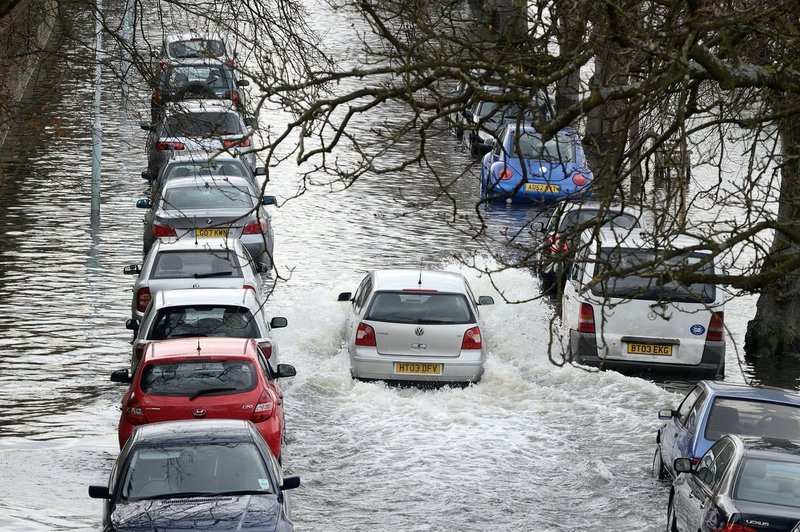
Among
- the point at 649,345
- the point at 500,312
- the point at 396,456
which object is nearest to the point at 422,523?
the point at 396,456

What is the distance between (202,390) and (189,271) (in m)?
6.00

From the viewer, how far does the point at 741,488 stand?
38.3 ft

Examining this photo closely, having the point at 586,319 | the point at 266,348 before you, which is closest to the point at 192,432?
the point at 266,348

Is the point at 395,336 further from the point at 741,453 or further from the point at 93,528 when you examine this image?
the point at 741,453

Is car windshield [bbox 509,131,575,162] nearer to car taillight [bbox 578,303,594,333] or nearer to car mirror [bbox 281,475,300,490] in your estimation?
car taillight [bbox 578,303,594,333]

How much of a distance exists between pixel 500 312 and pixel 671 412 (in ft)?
26.4

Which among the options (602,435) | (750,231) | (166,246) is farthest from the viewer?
(166,246)

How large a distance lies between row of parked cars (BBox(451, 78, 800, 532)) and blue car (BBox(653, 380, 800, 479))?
11 mm

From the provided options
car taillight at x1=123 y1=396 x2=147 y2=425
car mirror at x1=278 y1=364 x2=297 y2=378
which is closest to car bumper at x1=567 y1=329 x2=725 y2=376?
car mirror at x1=278 y1=364 x2=297 y2=378

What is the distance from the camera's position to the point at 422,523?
1412cm

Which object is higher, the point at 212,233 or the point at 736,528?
the point at 212,233

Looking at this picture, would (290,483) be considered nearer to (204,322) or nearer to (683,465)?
(683,465)

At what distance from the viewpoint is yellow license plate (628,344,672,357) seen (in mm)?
18875

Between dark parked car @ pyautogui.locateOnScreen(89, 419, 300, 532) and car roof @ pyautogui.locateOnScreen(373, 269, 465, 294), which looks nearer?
dark parked car @ pyautogui.locateOnScreen(89, 419, 300, 532)
